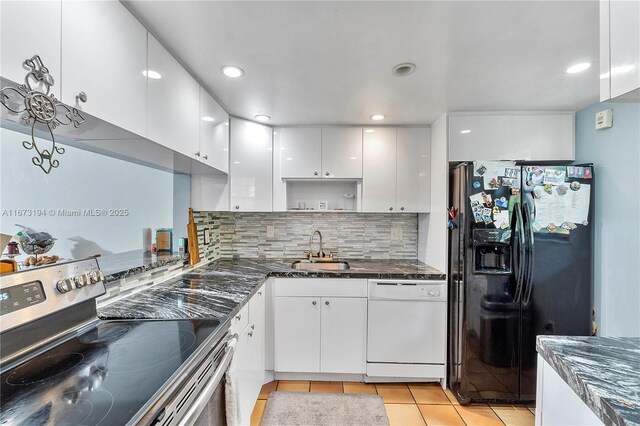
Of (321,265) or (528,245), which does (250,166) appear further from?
(528,245)

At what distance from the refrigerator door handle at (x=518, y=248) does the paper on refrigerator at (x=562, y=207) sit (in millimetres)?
125

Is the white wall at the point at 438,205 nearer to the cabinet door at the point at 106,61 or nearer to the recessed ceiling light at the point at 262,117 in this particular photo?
the recessed ceiling light at the point at 262,117

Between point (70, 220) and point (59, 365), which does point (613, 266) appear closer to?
point (59, 365)

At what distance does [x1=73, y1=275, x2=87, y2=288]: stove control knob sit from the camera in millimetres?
1111

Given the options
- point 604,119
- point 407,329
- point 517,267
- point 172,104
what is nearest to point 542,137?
point 604,119

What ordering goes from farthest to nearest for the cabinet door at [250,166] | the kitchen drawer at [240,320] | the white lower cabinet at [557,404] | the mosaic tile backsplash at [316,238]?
the mosaic tile backsplash at [316,238] < the cabinet door at [250,166] < the kitchen drawer at [240,320] < the white lower cabinet at [557,404]

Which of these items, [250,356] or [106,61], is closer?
[106,61]

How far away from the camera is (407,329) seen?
2203mm

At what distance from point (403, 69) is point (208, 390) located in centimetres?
178

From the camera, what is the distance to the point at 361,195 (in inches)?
102

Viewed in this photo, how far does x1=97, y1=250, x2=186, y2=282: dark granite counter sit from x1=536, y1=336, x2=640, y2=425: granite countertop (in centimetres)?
188

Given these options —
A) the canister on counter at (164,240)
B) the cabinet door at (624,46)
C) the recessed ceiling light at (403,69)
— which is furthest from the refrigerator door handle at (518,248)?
the canister on counter at (164,240)

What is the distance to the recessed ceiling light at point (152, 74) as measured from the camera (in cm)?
121

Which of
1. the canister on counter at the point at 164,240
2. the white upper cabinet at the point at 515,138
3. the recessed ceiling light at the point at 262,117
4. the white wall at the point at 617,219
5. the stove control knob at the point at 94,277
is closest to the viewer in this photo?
the stove control knob at the point at 94,277
